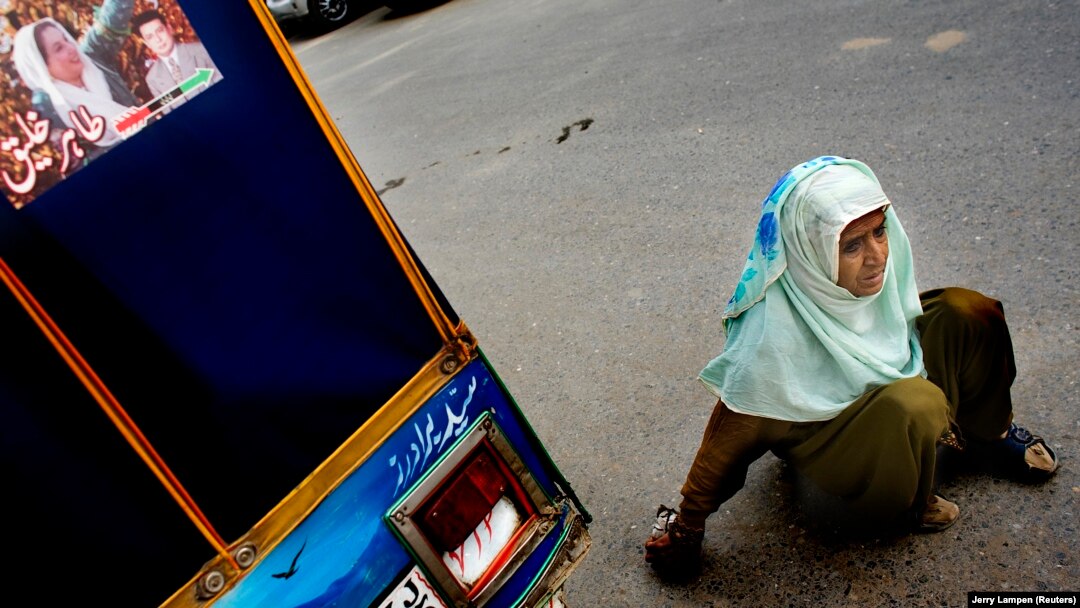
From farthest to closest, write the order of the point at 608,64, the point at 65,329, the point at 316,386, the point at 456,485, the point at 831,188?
the point at 608,64, the point at 831,188, the point at 456,485, the point at 316,386, the point at 65,329

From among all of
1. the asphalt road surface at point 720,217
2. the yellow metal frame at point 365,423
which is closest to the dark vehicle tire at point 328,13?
the asphalt road surface at point 720,217

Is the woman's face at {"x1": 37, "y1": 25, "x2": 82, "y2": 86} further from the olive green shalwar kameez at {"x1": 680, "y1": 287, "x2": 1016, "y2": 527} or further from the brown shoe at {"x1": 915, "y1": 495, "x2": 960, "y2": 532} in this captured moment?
the brown shoe at {"x1": 915, "y1": 495, "x2": 960, "y2": 532}

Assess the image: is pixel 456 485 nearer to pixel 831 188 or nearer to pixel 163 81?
pixel 163 81

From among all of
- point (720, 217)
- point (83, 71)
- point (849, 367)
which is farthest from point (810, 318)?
point (720, 217)

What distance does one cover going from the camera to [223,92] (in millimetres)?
1465

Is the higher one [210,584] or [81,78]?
[81,78]

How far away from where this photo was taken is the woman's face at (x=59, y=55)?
1278mm

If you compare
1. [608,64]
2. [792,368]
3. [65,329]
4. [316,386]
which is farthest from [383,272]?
[608,64]

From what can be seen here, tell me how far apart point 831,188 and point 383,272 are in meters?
1.17

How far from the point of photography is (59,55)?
1.29 meters

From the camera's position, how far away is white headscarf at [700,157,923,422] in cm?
219

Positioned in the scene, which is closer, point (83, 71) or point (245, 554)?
point (83, 71)

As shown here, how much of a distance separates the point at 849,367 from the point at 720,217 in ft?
7.03

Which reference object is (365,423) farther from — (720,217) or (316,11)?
(316,11)
